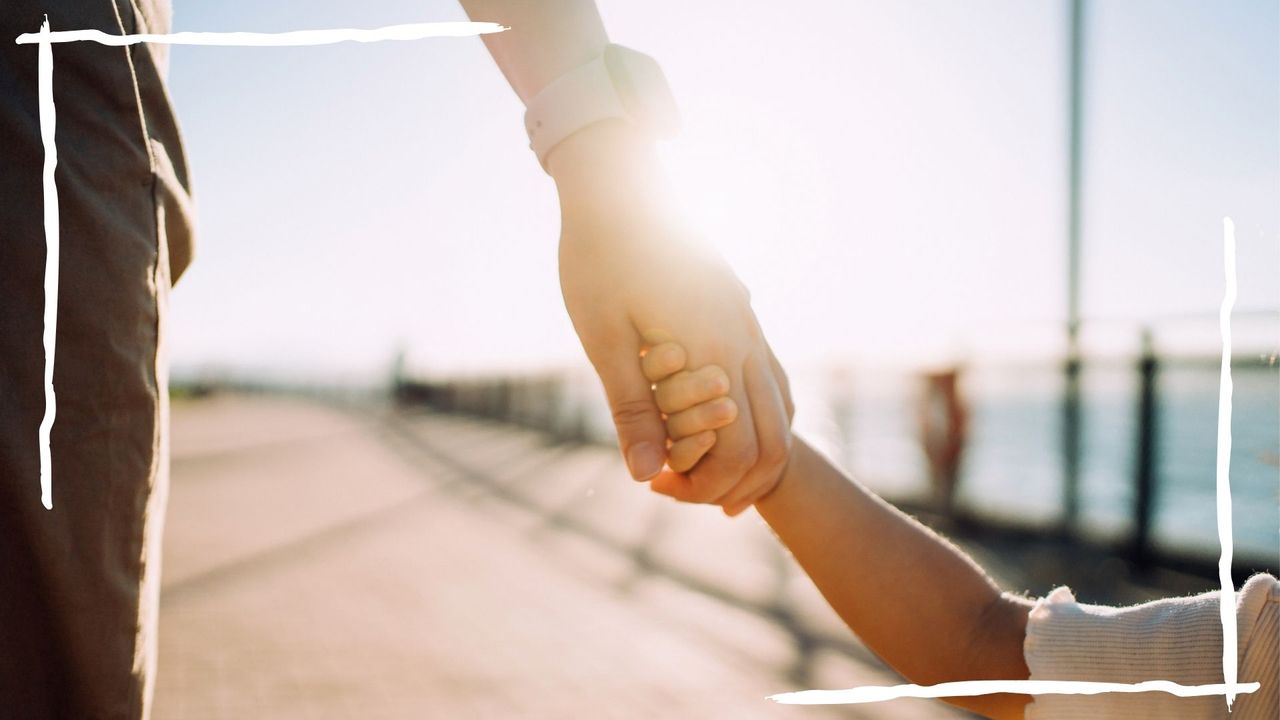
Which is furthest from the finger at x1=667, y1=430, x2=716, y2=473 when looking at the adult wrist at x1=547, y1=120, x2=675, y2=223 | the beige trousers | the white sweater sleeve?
the beige trousers

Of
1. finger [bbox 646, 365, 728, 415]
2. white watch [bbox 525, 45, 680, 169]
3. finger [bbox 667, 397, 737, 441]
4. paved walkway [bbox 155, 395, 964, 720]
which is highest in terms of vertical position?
white watch [bbox 525, 45, 680, 169]

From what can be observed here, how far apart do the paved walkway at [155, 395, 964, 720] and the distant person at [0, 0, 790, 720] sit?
2.48m

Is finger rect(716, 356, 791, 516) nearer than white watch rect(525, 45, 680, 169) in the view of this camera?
Yes

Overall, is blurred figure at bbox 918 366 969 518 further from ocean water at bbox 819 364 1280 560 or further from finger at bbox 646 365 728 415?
finger at bbox 646 365 728 415

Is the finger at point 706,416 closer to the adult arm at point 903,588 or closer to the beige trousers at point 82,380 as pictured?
the adult arm at point 903,588

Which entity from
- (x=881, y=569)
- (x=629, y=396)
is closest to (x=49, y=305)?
(x=629, y=396)

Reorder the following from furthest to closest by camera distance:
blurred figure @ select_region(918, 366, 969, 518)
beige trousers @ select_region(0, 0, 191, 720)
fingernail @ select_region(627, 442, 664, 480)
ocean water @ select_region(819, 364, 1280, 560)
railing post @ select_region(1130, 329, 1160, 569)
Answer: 1. blurred figure @ select_region(918, 366, 969, 518)
2. railing post @ select_region(1130, 329, 1160, 569)
3. ocean water @ select_region(819, 364, 1280, 560)
4. fingernail @ select_region(627, 442, 664, 480)
5. beige trousers @ select_region(0, 0, 191, 720)

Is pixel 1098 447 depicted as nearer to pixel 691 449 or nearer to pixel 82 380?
pixel 691 449

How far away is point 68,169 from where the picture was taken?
3.89ft

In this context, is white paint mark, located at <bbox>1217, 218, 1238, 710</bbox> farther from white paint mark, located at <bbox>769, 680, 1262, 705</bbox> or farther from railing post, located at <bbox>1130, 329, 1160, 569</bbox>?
railing post, located at <bbox>1130, 329, 1160, 569</bbox>

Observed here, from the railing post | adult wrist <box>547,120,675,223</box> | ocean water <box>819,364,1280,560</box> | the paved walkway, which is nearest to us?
adult wrist <box>547,120,675,223</box>

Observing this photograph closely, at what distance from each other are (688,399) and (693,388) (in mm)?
21

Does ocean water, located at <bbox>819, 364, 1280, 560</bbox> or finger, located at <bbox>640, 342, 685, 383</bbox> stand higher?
ocean water, located at <bbox>819, 364, 1280, 560</bbox>

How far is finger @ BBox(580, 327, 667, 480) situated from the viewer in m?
1.40
